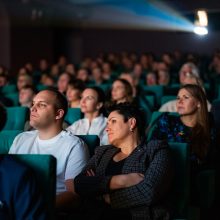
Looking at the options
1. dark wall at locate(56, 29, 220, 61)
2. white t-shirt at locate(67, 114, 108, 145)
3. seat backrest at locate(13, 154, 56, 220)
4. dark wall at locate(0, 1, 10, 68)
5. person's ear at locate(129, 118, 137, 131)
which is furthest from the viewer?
dark wall at locate(56, 29, 220, 61)

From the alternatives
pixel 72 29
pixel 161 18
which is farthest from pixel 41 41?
pixel 161 18

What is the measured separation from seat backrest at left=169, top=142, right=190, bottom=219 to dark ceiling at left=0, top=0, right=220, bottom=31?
787 cm

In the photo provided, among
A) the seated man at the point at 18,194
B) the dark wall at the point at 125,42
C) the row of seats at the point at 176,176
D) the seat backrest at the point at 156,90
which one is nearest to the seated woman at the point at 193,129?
the row of seats at the point at 176,176

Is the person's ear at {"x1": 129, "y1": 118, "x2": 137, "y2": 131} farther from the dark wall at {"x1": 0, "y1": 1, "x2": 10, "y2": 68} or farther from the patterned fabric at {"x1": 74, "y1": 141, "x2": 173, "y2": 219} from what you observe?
the dark wall at {"x1": 0, "y1": 1, "x2": 10, "y2": 68}

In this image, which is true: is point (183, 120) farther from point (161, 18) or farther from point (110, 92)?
point (161, 18)

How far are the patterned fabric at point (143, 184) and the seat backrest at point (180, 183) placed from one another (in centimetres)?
15

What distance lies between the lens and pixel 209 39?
45.8ft

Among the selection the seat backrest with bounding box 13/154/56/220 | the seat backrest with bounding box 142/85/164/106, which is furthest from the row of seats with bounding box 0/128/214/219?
the seat backrest with bounding box 142/85/164/106

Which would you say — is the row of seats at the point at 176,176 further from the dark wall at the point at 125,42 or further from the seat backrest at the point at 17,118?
the dark wall at the point at 125,42

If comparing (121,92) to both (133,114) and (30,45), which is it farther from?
(30,45)

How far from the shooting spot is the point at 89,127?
5191mm

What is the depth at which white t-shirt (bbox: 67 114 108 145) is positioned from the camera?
514 cm

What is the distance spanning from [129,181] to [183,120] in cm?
135

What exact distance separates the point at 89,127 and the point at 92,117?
0.19 meters
